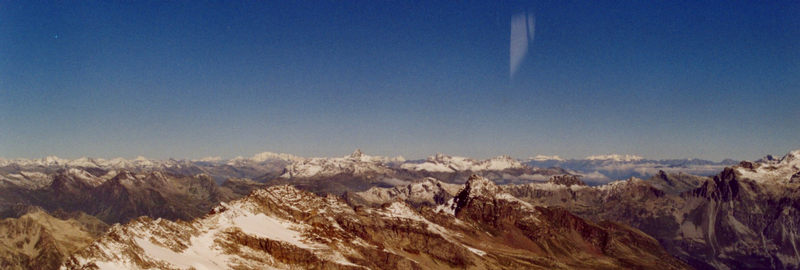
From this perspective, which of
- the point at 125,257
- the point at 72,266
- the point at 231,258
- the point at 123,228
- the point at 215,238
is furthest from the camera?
the point at 215,238

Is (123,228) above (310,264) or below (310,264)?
above

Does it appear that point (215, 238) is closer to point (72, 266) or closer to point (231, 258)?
point (231, 258)

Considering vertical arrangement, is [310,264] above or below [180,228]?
below

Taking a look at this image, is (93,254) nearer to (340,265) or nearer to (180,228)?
(180,228)

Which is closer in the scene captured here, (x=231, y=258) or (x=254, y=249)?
(x=231, y=258)

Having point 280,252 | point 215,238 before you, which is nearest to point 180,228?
point 215,238

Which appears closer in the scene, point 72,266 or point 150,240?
point 72,266

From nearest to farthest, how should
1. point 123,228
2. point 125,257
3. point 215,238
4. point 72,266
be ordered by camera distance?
1. point 72,266
2. point 125,257
3. point 123,228
4. point 215,238

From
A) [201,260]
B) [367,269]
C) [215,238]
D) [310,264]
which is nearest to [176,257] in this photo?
[201,260]

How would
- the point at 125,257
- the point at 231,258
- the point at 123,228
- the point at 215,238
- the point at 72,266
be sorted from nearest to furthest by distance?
the point at 72,266
the point at 125,257
the point at 123,228
the point at 231,258
the point at 215,238
